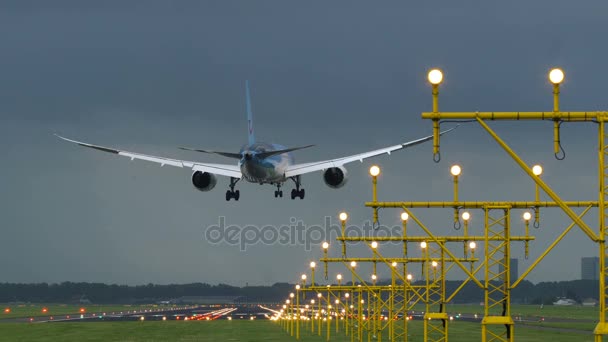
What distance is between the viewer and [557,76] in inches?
1051

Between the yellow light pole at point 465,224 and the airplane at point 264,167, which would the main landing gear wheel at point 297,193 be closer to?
the airplane at point 264,167

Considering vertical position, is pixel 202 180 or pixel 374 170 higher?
pixel 202 180

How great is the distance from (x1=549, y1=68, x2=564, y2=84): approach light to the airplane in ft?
200

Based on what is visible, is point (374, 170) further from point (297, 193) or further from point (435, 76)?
point (297, 193)

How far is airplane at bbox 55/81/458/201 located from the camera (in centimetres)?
8931

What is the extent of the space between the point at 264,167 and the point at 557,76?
63839 mm

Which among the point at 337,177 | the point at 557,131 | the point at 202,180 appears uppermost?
the point at 337,177

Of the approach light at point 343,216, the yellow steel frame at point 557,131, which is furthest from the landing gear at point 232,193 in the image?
the yellow steel frame at point 557,131

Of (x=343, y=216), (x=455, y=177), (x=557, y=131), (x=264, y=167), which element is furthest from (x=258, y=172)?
(x=557, y=131)

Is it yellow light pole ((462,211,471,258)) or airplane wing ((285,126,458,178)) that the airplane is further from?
yellow light pole ((462,211,471,258))

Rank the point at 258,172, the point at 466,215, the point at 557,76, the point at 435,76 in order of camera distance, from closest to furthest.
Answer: the point at 435,76 < the point at 557,76 < the point at 466,215 < the point at 258,172

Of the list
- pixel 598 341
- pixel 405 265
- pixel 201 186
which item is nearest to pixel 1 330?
pixel 201 186

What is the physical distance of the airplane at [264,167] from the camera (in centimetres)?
8931

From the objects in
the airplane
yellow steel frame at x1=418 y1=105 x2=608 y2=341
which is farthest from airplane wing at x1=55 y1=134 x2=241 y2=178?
yellow steel frame at x1=418 y1=105 x2=608 y2=341
